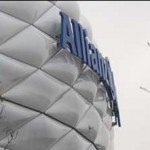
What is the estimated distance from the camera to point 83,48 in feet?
48.2

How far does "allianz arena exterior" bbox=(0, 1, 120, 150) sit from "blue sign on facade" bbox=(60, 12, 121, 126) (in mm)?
190

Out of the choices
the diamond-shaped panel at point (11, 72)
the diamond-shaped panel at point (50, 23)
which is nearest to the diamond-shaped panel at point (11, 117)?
the diamond-shaped panel at point (11, 72)

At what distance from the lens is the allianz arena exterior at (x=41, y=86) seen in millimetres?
12609

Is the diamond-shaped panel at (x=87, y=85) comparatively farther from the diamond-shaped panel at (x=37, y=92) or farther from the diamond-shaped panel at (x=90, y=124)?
the diamond-shaped panel at (x=37, y=92)

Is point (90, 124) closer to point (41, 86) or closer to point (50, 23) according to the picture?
point (41, 86)

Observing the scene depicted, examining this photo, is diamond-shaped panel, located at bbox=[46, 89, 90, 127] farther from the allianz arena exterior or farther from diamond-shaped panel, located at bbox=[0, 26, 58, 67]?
diamond-shaped panel, located at bbox=[0, 26, 58, 67]

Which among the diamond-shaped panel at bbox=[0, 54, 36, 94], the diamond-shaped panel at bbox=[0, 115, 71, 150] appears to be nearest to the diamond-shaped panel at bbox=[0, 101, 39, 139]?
the diamond-shaped panel at bbox=[0, 115, 71, 150]

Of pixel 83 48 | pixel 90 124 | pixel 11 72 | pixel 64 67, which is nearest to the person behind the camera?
pixel 11 72

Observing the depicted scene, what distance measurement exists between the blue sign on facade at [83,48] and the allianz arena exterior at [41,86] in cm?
19

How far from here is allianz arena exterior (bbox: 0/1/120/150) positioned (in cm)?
1261

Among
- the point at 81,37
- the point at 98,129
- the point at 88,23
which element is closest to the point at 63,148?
the point at 98,129

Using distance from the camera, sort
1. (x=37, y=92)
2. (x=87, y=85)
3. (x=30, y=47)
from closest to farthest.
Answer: (x=37, y=92), (x=30, y=47), (x=87, y=85)

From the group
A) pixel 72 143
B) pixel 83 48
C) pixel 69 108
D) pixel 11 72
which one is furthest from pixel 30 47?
pixel 72 143

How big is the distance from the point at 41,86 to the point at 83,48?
2286 millimetres
